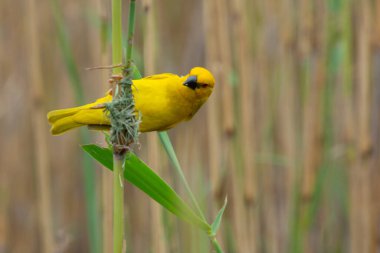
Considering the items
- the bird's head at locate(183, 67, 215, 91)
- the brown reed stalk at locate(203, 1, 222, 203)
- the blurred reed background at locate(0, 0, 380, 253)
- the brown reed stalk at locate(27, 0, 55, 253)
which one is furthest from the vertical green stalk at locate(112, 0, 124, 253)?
the brown reed stalk at locate(27, 0, 55, 253)

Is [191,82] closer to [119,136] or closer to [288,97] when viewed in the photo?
[119,136]

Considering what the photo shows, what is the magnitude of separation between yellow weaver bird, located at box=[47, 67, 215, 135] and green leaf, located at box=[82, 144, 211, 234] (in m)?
0.13

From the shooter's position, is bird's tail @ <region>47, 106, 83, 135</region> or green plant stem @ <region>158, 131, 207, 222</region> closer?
green plant stem @ <region>158, 131, 207, 222</region>

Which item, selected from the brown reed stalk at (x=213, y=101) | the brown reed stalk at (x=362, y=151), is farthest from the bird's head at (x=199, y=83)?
the brown reed stalk at (x=362, y=151)

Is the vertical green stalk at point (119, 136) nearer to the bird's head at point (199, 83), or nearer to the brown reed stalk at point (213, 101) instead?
the bird's head at point (199, 83)

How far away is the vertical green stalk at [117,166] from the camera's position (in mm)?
554

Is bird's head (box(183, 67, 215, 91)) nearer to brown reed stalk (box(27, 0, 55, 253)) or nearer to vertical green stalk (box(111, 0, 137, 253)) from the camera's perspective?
vertical green stalk (box(111, 0, 137, 253))

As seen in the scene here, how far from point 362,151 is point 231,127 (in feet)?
1.17

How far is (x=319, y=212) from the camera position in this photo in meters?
1.80

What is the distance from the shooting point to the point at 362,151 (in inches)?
57.6

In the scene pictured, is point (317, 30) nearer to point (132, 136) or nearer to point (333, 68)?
point (333, 68)

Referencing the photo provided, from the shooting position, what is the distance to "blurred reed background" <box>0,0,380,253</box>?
4.39 feet

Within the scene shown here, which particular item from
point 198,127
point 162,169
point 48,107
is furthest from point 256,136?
point 48,107

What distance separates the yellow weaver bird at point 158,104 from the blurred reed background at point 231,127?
0.19 metres
